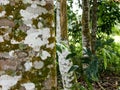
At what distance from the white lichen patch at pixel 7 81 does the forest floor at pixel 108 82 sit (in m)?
5.27

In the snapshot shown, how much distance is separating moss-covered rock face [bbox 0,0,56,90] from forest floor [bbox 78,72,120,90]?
205 inches

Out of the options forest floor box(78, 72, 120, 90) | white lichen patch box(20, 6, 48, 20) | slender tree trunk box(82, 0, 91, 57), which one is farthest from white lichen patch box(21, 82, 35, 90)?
forest floor box(78, 72, 120, 90)

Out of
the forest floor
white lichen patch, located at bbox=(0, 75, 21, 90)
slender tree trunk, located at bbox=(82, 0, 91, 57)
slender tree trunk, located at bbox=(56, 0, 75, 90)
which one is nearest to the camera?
white lichen patch, located at bbox=(0, 75, 21, 90)

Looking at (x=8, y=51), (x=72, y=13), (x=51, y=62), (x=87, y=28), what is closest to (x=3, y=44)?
(x=8, y=51)

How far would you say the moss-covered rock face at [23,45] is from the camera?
7.07 feet

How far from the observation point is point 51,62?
2.25 meters

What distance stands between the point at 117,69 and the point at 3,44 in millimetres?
6836

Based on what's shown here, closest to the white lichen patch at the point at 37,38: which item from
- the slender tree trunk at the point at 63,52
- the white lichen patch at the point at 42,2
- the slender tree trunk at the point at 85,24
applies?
the white lichen patch at the point at 42,2

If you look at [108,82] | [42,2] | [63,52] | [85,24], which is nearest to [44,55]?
[42,2]

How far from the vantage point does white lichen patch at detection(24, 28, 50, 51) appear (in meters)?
2.19

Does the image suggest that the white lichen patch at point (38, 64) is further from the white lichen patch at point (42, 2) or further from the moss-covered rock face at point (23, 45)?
the white lichen patch at point (42, 2)

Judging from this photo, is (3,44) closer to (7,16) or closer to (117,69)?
(7,16)

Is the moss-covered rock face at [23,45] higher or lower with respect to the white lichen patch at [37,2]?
lower

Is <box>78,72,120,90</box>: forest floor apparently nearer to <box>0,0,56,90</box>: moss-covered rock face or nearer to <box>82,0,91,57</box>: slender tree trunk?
<box>82,0,91,57</box>: slender tree trunk
